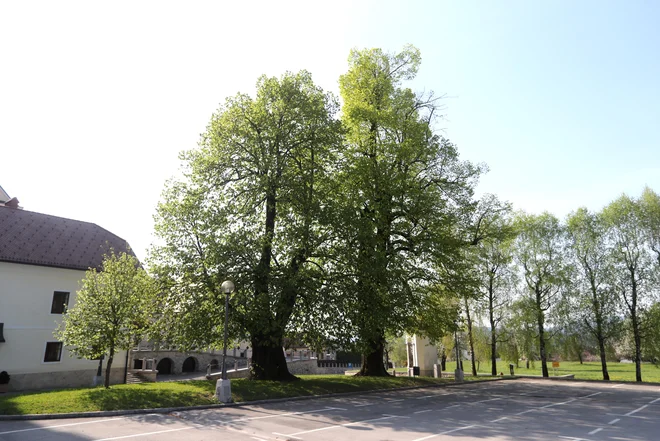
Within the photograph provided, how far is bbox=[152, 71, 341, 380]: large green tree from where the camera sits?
64.2 feet

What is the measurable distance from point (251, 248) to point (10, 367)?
1852 cm

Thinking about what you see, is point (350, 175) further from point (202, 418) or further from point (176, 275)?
point (202, 418)

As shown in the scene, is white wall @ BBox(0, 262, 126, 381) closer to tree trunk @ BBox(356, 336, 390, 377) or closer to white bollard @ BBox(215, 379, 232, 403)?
white bollard @ BBox(215, 379, 232, 403)

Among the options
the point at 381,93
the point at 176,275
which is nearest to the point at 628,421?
the point at 176,275

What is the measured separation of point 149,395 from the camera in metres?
16.4

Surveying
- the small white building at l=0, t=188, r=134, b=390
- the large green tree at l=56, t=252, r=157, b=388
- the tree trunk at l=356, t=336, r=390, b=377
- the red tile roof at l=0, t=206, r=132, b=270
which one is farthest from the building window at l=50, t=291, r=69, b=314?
the tree trunk at l=356, t=336, r=390, b=377

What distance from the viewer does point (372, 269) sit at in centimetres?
2016

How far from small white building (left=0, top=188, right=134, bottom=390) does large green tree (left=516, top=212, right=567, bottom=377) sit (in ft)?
119

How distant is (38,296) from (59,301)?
56.6 inches

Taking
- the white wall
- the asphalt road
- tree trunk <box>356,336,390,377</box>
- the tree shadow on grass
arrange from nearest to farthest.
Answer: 1. the asphalt road
2. the tree shadow on grass
3. the white wall
4. tree trunk <box>356,336,390,377</box>

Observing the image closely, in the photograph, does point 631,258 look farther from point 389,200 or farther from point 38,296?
point 38,296

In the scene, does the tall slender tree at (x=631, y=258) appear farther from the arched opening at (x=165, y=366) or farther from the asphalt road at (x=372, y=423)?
the arched opening at (x=165, y=366)

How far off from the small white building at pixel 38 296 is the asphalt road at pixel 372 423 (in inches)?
609

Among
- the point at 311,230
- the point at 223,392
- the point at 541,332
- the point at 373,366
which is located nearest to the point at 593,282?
the point at 541,332
